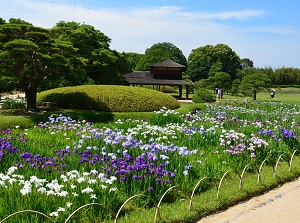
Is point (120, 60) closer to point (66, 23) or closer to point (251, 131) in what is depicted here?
point (66, 23)

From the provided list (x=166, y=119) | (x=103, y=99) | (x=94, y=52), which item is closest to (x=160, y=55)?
(x=94, y=52)

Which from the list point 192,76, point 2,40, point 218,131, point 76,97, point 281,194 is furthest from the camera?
point 192,76

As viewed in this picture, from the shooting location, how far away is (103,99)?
57.3ft

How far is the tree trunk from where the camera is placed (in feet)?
55.3

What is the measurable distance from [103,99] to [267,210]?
1234cm

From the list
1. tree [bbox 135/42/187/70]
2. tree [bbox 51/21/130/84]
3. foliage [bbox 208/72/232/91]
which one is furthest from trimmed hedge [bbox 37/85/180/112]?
tree [bbox 135/42/187/70]

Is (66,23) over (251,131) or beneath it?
over

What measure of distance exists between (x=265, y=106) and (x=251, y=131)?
431 inches

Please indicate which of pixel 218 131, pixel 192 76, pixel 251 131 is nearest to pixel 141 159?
pixel 218 131

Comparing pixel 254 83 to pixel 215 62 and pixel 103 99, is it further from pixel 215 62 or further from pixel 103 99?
pixel 215 62

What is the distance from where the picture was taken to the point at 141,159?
626 cm

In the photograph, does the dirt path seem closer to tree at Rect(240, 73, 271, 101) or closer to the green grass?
the green grass

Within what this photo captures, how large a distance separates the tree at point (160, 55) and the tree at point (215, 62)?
570 centimetres

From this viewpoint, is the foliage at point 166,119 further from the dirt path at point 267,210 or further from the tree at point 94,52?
the tree at point 94,52
